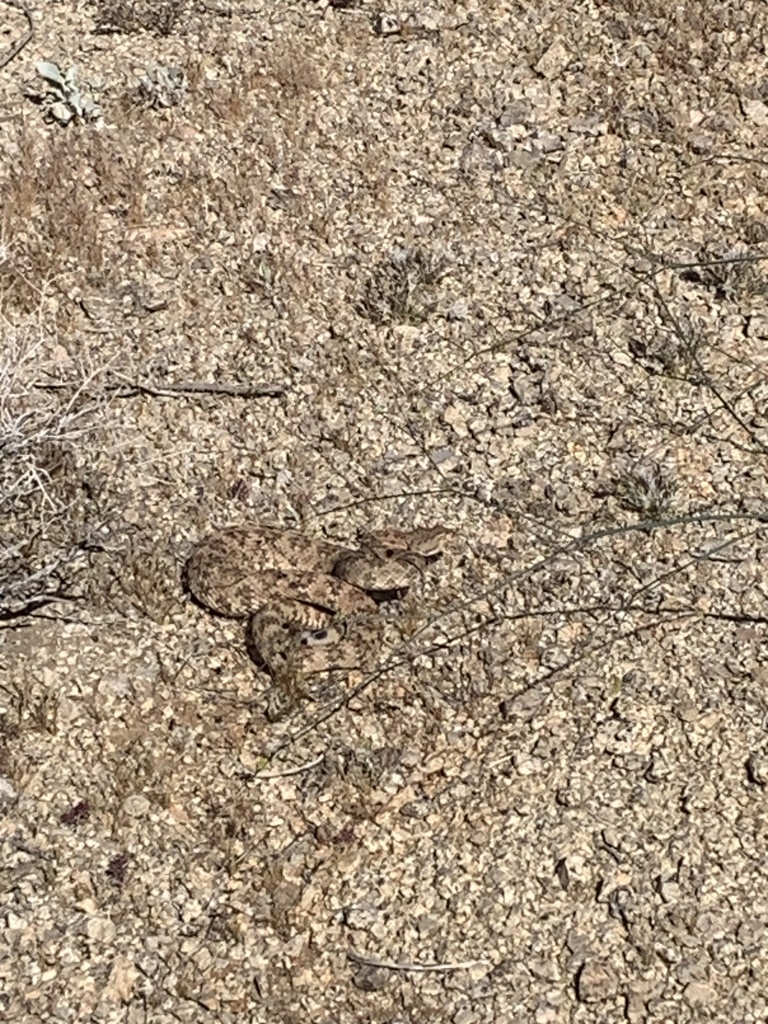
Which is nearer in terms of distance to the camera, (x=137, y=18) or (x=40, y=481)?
(x=40, y=481)

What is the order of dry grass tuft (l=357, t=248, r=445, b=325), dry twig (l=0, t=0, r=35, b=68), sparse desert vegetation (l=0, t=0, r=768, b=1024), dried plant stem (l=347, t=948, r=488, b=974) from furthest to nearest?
1. dry twig (l=0, t=0, r=35, b=68)
2. dry grass tuft (l=357, t=248, r=445, b=325)
3. sparse desert vegetation (l=0, t=0, r=768, b=1024)
4. dried plant stem (l=347, t=948, r=488, b=974)

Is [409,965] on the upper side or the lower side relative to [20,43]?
lower

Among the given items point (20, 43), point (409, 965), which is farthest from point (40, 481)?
point (20, 43)

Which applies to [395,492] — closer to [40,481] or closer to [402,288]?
[402,288]

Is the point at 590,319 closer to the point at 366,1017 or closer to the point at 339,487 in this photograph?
the point at 339,487

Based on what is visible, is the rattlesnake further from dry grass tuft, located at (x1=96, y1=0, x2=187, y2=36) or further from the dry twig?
the dry twig

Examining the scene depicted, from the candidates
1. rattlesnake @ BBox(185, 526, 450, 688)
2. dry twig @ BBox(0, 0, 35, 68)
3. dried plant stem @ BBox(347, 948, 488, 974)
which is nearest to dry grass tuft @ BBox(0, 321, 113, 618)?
rattlesnake @ BBox(185, 526, 450, 688)

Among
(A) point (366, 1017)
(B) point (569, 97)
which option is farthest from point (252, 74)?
(A) point (366, 1017)
